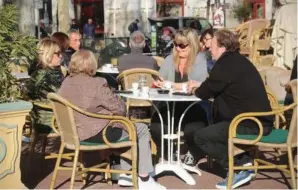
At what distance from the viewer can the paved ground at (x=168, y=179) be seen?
523 centimetres

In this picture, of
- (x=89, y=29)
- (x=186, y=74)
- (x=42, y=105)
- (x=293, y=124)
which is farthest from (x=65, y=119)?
(x=89, y=29)

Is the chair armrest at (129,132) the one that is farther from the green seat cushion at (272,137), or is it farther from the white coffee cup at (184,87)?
the white coffee cup at (184,87)

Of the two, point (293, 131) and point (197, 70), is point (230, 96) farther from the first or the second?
point (197, 70)

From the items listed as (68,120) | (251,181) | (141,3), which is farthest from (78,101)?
(141,3)

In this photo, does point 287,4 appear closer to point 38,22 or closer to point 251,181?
point 251,181

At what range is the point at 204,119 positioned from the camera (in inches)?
228

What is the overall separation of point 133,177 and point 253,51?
266 inches

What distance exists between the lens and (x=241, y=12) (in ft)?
100.0

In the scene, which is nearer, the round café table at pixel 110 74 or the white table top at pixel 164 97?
the white table top at pixel 164 97

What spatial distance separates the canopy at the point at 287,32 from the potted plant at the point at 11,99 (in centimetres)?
482

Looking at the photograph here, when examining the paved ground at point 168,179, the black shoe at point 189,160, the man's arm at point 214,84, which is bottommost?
the paved ground at point 168,179

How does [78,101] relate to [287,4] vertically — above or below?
below

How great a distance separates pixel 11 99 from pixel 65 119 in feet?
1.47

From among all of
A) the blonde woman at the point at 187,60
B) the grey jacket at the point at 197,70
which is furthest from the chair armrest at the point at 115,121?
the grey jacket at the point at 197,70
